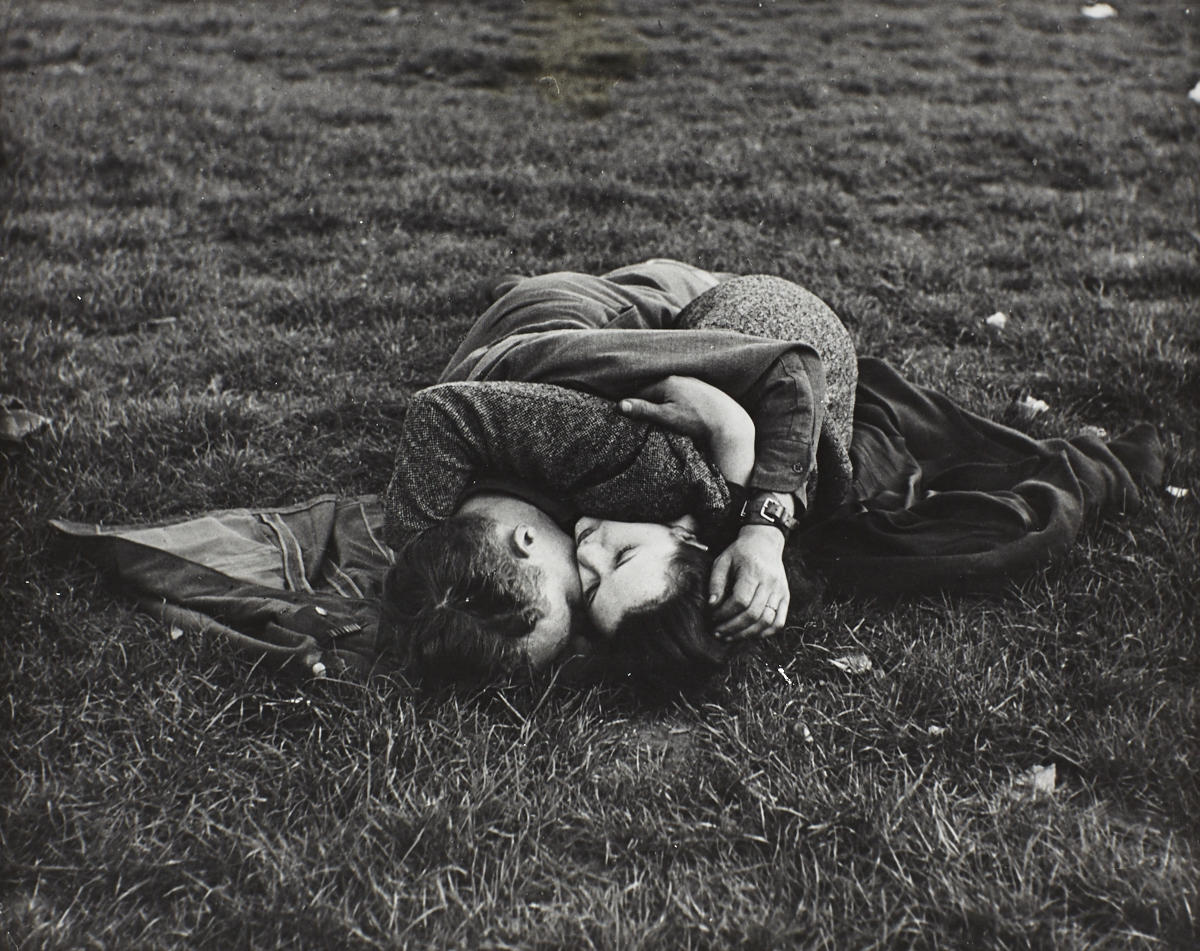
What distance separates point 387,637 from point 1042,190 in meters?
5.73

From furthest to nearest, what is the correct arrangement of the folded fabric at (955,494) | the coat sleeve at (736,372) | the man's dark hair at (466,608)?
the folded fabric at (955,494), the coat sleeve at (736,372), the man's dark hair at (466,608)

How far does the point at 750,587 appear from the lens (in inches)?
107

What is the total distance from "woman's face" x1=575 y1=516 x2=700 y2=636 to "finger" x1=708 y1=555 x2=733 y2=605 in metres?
0.11

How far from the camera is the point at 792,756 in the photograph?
99.7 inches

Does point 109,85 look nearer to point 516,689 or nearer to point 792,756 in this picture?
point 516,689

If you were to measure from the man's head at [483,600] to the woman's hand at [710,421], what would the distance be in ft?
1.70

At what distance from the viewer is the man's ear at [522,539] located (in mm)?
2719

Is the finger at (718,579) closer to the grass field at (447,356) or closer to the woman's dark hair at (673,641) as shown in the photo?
the woman's dark hair at (673,641)

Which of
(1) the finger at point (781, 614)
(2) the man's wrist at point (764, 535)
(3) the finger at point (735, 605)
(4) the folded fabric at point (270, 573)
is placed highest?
(2) the man's wrist at point (764, 535)

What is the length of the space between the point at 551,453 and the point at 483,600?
502mm

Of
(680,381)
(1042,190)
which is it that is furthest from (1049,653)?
(1042,190)

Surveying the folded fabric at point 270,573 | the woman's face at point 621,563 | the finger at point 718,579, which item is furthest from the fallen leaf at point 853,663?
the folded fabric at point 270,573

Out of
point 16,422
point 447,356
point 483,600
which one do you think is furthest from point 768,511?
point 16,422

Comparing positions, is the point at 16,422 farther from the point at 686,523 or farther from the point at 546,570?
the point at 686,523
